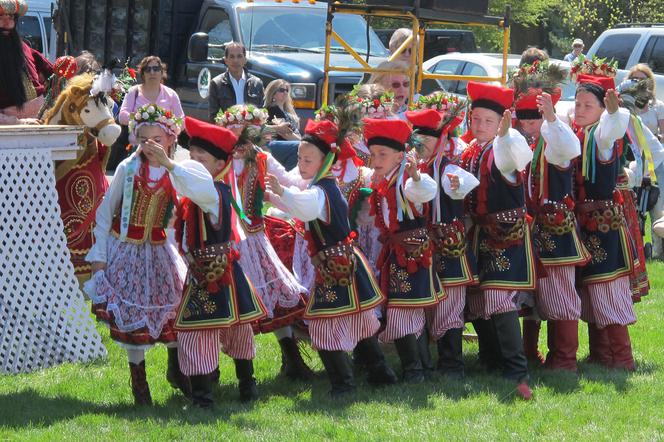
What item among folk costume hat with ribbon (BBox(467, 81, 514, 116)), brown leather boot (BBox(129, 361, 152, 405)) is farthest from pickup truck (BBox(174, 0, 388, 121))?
brown leather boot (BBox(129, 361, 152, 405))

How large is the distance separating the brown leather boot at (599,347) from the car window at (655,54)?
28.2ft

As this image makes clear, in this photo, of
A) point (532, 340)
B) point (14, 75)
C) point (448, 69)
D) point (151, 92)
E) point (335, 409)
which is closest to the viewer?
point (335, 409)

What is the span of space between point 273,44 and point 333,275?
286 inches

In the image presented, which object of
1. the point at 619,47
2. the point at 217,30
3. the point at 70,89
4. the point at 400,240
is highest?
the point at 619,47

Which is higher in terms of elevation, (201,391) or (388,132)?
(388,132)

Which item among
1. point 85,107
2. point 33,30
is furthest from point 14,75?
point 33,30

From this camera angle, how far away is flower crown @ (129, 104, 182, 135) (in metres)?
6.23

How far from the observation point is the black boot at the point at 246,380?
651cm

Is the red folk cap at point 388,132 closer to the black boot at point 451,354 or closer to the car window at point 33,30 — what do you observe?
the black boot at point 451,354

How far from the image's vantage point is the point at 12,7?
7.77m

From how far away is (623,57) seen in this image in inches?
622

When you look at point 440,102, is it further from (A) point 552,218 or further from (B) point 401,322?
(B) point 401,322

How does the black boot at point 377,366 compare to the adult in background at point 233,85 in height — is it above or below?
below

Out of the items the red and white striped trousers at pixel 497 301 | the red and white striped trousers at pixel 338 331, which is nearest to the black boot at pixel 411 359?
the red and white striped trousers at pixel 338 331
